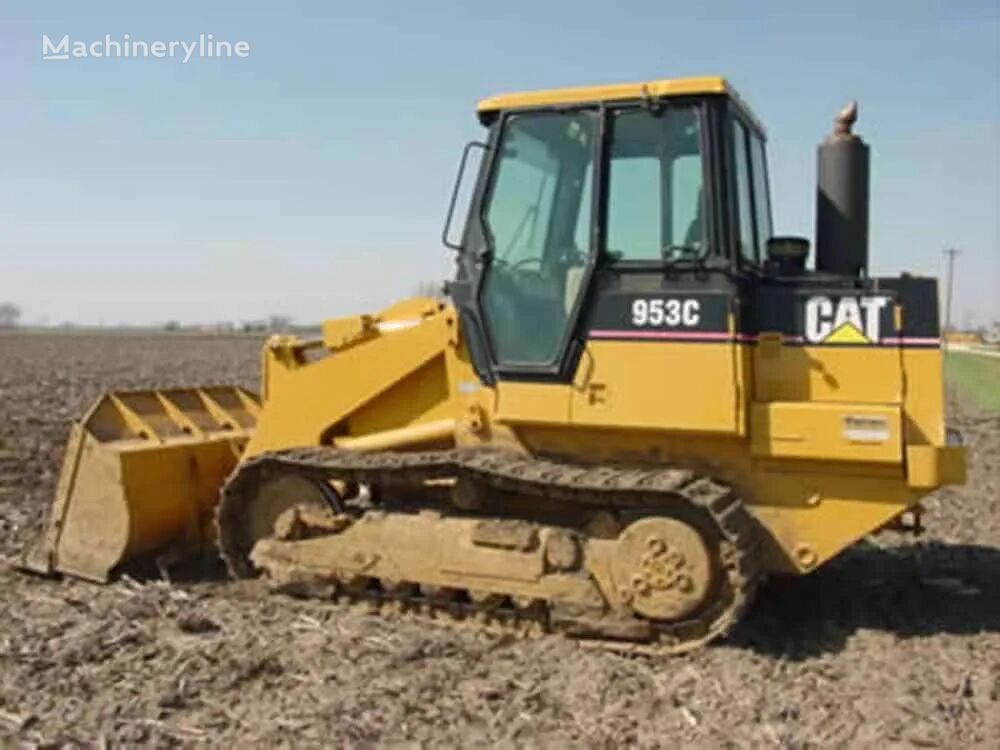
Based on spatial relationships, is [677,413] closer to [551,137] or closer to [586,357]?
[586,357]

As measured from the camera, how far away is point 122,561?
750cm

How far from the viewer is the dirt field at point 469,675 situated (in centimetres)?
503

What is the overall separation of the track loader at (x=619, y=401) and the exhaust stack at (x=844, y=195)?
14mm

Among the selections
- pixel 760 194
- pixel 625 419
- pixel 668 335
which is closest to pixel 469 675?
pixel 625 419

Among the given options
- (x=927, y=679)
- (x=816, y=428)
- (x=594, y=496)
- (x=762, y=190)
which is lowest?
(x=927, y=679)

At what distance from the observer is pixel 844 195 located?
684 centimetres

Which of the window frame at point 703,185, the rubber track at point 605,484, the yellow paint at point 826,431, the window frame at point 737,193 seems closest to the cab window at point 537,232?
the window frame at point 703,185

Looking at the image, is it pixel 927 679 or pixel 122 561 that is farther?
pixel 122 561

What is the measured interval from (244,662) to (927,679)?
12.0ft

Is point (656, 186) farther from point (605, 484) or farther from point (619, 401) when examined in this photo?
point (605, 484)

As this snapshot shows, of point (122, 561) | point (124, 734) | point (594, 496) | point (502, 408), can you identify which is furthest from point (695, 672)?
point (122, 561)

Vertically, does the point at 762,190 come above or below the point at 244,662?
above

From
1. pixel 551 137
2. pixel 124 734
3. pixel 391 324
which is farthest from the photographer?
pixel 391 324

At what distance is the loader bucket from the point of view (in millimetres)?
7516
